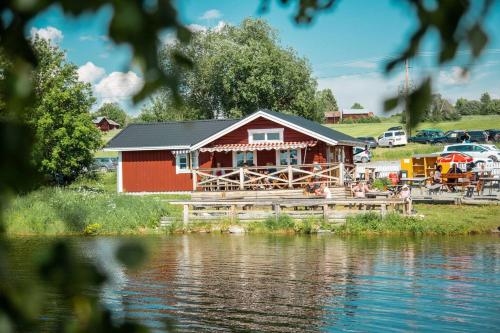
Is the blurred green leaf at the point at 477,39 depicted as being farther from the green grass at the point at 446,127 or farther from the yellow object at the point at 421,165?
the green grass at the point at 446,127

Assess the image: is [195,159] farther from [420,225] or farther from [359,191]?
[420,225]

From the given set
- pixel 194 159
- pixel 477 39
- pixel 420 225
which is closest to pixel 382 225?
pixel 420 225

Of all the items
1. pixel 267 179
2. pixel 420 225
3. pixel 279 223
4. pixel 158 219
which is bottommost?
pixel 420 225

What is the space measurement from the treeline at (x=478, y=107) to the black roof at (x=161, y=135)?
68007 mm

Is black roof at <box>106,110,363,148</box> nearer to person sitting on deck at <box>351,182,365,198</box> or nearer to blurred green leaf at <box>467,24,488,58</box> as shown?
person sitting on deck at <box>351,182,365,198</box>

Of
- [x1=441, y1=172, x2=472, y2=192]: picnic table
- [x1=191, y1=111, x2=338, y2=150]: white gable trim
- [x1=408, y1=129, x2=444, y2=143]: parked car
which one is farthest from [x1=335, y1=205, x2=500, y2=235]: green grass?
[x1=408, y1=129, x2=444, y2=143]: parked car

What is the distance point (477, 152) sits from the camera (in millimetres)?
46188

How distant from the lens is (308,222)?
23797mm

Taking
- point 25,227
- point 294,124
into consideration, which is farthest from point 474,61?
point 294,124

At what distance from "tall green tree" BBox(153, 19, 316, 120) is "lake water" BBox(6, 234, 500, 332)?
119ft

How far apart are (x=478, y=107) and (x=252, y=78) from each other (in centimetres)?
6254

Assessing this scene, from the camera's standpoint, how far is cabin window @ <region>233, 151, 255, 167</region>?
35.5 metres

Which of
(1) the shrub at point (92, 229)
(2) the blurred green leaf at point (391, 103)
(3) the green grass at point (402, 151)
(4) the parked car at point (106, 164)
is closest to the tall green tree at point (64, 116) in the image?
(1) the shrub at point (92, 229)

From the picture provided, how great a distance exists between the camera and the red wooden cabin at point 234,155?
1202 inches
